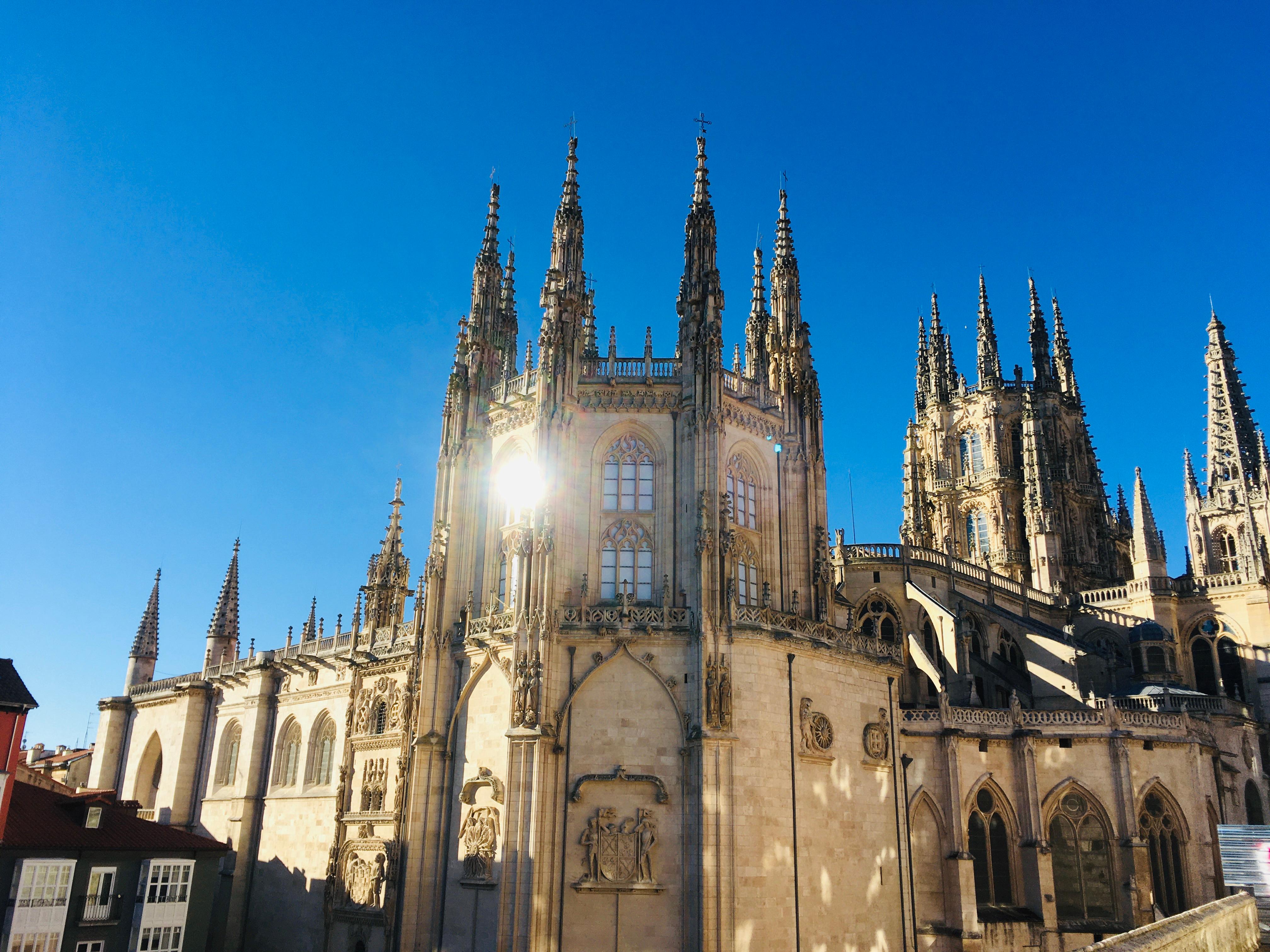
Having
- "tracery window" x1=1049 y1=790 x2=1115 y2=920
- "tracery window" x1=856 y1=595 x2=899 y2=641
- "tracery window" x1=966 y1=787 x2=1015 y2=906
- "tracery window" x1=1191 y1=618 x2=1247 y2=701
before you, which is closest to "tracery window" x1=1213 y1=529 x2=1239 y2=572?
"tracery window" x1=1191 y1=618 x2=1247 y2=701

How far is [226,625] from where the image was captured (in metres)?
68.6

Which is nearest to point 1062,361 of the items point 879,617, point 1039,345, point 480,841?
point 1039,345

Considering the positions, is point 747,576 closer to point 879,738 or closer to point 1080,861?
point 879,738

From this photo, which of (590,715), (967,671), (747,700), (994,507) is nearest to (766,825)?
(747,700)

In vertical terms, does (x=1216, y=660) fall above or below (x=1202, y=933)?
above

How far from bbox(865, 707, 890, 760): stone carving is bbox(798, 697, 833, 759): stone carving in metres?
2.23

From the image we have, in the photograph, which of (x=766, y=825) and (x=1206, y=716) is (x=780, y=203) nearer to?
(x=766, y=825)

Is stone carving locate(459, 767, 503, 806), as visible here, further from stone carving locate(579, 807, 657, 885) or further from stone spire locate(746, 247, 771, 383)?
stone spire locate(746, 247, 771, 383)

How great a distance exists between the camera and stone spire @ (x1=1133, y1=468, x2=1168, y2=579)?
199 feet

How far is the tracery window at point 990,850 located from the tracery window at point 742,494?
15407mm

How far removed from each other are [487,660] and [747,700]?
874 centimetres

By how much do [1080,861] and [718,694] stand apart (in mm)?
20069

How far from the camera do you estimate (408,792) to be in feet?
114

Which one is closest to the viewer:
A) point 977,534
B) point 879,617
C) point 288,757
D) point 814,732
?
point 814,732
